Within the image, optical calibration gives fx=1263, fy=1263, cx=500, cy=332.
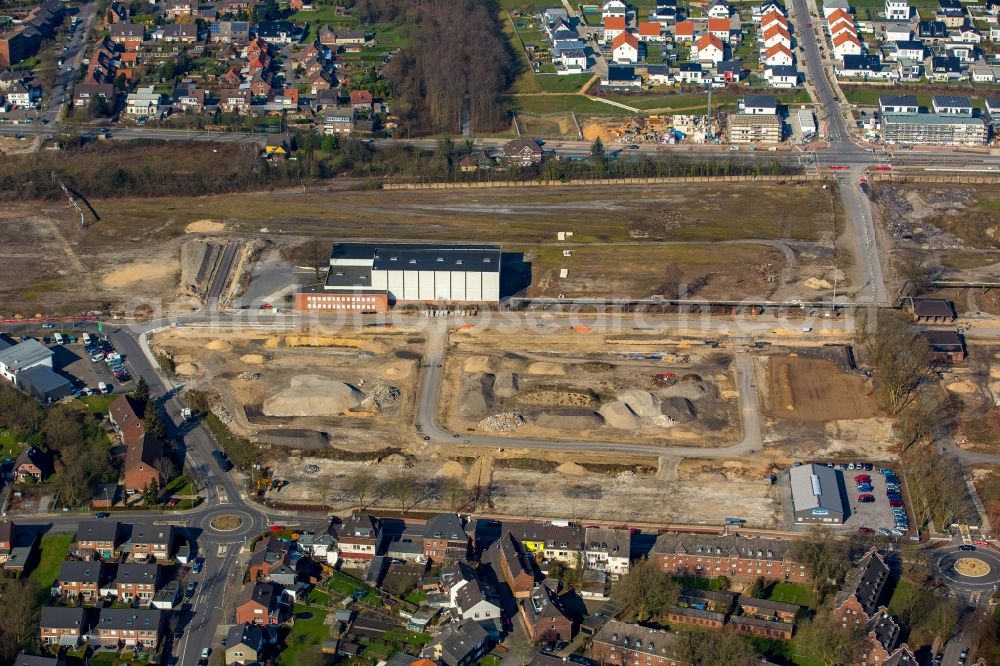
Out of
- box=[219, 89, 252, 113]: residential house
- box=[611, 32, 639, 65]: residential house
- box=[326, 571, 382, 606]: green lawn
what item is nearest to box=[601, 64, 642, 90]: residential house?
box=[611, 32, 639, 65]: residential house

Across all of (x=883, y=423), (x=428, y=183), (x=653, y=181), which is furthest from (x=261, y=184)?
(x=883, y=423)

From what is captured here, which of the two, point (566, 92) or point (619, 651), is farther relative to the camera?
point (566, 92)

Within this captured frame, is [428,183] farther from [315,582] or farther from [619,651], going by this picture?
[619,651]

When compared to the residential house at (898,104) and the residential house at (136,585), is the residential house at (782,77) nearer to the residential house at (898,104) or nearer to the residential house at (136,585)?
the residential house at (898,104)

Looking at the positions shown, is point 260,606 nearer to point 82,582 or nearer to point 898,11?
point 82,582

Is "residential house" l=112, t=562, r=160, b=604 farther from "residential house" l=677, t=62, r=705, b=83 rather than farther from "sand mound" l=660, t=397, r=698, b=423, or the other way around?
"residential house" l=677, t=62, r=705, b=83

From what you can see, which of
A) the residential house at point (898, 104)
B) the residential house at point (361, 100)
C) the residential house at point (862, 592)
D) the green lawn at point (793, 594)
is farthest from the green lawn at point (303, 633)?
the residential house at point (898, 104)
